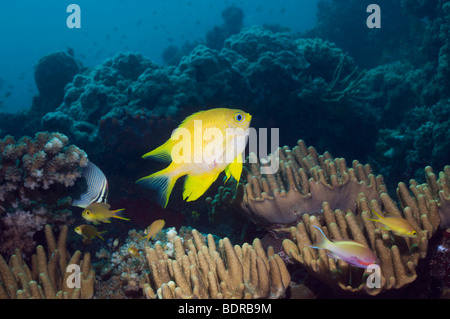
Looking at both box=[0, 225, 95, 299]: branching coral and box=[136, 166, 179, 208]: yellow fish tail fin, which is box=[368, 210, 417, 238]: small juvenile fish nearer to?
box=[136, 166, 179, 208]: yellow fish tail fin

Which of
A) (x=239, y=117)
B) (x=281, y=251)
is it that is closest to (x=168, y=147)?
(x=239, y=117)

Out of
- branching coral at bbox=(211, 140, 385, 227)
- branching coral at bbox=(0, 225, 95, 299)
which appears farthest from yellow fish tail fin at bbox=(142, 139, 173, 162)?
branching coral at bbox=(0, 225, 95, 299)

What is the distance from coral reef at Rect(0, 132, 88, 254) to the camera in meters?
3.15

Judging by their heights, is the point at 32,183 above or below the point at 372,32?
below

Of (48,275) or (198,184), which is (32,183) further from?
(198,184)

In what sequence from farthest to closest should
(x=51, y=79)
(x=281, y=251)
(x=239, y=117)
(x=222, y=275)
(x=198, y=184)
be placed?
(x=51, y=79)
(x=281, y=251)
(x=222, y=275)
(x=198, y=184)
(x=239, y=117)

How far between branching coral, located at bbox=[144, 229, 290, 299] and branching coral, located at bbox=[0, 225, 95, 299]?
0.88 m

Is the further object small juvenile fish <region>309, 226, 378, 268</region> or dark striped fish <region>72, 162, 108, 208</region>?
dark striped fish <region>72, 162, 108, 208</region>

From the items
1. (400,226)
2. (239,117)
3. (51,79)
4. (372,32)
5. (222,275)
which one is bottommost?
(222,275)

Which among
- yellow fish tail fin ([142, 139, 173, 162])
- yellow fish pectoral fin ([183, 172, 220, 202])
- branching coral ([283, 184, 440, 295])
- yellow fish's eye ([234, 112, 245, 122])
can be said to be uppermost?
yellow fish's eye ([234, 112, 245, 122])

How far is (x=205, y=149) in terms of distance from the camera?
182 centimetres

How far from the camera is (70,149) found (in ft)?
11.6

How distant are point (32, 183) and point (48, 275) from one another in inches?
44.1

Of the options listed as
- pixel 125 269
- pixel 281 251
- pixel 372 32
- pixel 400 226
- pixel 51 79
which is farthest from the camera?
pixel 372 32
